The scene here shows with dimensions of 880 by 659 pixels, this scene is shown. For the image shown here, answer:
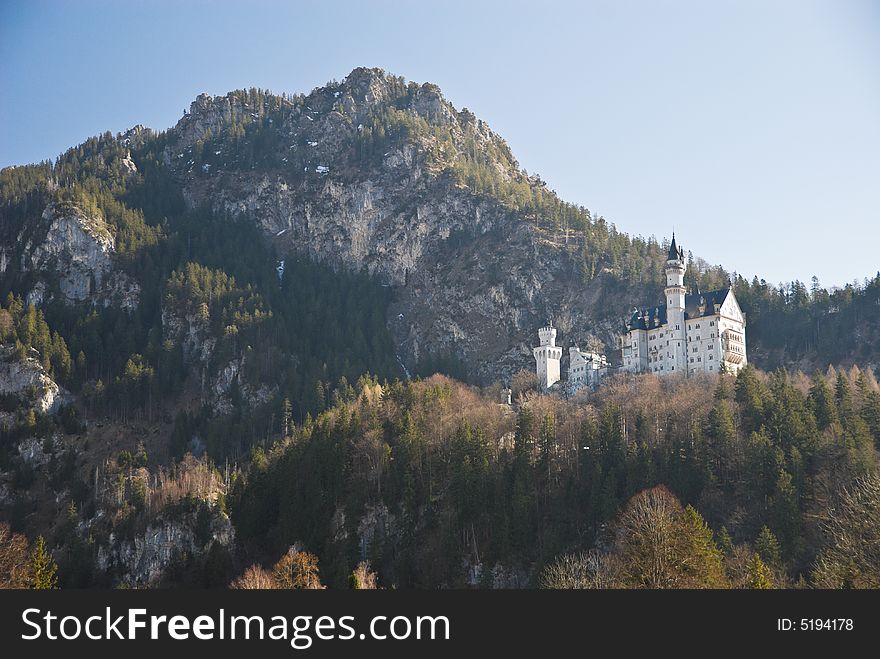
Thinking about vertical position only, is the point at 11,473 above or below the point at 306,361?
below

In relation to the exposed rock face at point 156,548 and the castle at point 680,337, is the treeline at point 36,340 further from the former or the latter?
the castle at point 680,337

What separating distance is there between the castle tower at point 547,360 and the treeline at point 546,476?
92.4 feet

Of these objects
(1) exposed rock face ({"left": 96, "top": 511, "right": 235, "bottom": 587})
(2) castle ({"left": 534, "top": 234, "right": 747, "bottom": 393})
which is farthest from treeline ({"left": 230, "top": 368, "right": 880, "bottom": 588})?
(2) castle ({"left": 534, "top": 234, "right": 747, "bottom": 393})

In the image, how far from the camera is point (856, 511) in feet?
209

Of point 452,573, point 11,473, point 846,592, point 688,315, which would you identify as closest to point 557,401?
point 688,315

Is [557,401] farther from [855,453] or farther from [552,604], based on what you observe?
[552,604]

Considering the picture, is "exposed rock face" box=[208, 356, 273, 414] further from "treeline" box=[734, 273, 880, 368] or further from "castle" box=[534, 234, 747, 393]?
"treeline" box=[734, 273, 880, 368]

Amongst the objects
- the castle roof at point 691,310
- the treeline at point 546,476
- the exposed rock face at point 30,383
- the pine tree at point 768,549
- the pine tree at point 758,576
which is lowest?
the pine tree at point 758,576

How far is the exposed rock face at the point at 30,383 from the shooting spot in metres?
171

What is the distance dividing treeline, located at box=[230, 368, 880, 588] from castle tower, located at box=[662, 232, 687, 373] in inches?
533

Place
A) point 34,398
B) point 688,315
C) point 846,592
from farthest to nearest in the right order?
point 34,398
point 688,315
point 846,592

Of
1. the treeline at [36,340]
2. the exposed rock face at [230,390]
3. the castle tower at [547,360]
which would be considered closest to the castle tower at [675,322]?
the castle tower at [547,360]

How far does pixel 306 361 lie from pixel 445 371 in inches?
972

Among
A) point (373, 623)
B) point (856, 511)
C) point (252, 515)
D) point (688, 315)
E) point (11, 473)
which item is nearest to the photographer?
point (373, 623)
